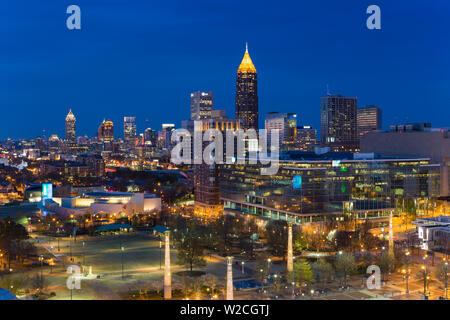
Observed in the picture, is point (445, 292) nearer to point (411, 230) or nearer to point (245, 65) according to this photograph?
point (411, 230)

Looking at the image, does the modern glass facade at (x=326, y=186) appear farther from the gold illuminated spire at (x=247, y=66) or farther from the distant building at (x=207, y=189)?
the gold illuminated spire at (x=247, y=66)

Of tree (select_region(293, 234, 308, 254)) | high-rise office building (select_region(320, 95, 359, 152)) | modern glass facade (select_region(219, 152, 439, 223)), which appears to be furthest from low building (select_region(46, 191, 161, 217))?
high-rise office building (select_region(320, 95, 359, 152))

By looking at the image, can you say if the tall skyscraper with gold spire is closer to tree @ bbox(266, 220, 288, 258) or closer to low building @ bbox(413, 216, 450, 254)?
tree @ bbox(266, 220, 288, 258)

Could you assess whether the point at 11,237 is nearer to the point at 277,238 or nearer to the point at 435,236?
the point at 277,238

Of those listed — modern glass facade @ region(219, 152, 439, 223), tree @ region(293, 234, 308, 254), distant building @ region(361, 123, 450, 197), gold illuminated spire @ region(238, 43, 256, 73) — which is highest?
gold illuminated spire @ region(238, 43, 256, 73)

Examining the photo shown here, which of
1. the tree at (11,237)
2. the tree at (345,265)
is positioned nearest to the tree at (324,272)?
the tree at (345,265)
